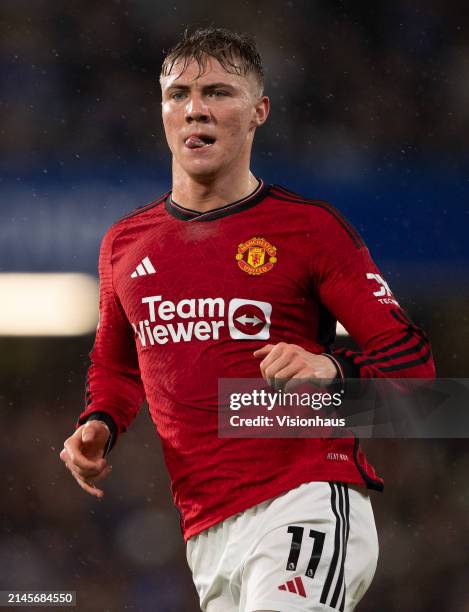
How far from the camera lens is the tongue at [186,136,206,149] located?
2.38 meters

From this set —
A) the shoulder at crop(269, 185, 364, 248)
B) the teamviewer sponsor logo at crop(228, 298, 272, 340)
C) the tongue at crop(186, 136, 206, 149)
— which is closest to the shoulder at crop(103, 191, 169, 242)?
the tongue at crop(186, 136, 206, 149)

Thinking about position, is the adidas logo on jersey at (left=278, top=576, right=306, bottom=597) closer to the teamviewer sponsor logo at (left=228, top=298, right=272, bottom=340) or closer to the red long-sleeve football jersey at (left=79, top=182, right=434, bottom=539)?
the red long-sleeve football jersey at (left=79, top=182, right=434, bottom=539)

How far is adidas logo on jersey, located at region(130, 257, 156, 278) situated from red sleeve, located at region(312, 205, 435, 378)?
44 centimetres

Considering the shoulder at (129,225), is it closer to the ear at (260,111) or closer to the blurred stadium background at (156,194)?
the ear at (260,111)

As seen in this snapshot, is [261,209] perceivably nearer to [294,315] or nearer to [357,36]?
[294,315]

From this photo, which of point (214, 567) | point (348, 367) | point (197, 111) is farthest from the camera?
point (197, 111)

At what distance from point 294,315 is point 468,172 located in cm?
366

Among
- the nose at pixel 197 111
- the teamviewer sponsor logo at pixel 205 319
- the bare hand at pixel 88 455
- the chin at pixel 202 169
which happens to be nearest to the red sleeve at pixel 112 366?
the bare hand at pixel 88 455

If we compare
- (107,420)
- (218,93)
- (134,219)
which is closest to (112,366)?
(107,420)

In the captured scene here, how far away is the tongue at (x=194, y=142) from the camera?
2381 mm

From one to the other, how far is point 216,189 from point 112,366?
0.58 m

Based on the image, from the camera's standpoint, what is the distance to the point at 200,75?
239 cm

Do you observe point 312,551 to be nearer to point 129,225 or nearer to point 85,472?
point 85,472

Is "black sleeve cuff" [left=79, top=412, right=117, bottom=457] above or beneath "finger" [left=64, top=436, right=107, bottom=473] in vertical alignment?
above
